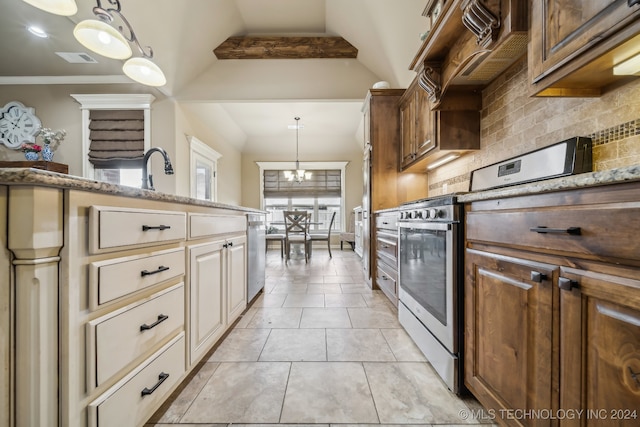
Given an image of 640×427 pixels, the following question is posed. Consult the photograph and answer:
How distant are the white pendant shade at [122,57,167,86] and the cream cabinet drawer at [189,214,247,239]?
109 cm

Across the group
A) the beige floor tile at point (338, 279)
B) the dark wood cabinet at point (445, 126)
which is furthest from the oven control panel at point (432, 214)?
the beige floor tile at point (338, 279)

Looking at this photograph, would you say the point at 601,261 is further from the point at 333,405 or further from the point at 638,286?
the point at 333,405

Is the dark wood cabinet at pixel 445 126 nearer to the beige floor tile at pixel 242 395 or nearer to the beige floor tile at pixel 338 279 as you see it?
the beige floor tile at pixel 338 279

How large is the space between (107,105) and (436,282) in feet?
16.4

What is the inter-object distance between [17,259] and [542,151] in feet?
7.05

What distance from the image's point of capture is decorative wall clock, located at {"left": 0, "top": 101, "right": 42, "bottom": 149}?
3.78 m

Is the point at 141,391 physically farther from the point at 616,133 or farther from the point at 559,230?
the point at 616,133

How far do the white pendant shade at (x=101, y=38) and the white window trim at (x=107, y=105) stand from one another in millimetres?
2594

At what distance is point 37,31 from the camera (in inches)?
124

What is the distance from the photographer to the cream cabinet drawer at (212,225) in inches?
52.8

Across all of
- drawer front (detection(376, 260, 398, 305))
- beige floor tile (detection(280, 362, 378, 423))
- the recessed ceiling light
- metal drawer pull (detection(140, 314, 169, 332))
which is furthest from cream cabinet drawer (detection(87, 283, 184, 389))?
the recessed ceiling light

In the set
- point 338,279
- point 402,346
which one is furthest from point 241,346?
point 338,279

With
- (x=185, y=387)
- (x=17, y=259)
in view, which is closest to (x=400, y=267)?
(x=185, y=387)

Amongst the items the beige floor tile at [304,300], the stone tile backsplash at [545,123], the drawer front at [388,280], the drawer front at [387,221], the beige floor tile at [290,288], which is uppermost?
the stone tile backsplash at [545,123]
